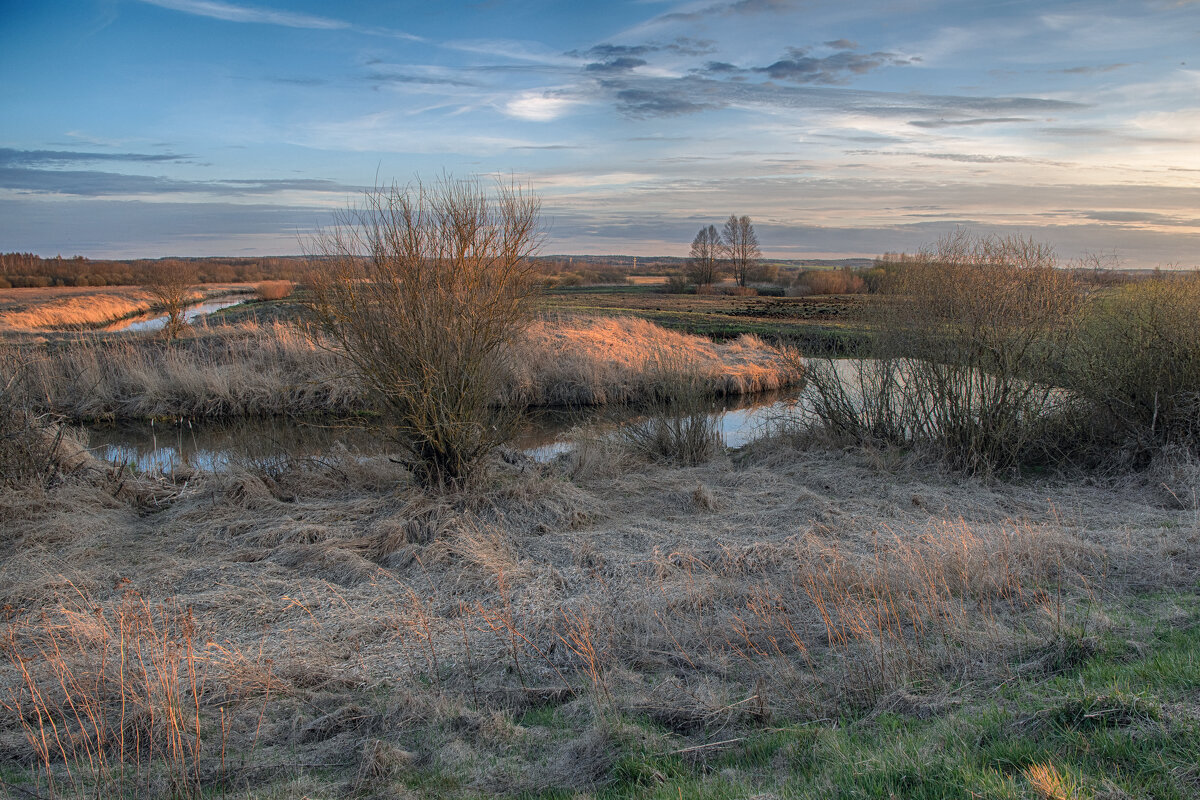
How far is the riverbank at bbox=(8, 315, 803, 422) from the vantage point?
18000 millimetres

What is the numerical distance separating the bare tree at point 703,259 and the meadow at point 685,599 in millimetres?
49614

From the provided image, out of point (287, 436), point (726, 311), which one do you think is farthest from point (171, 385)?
point (726, 311)

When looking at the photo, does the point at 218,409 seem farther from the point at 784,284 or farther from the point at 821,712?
the point at 784,284

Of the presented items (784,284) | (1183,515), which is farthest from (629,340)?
(784,284)

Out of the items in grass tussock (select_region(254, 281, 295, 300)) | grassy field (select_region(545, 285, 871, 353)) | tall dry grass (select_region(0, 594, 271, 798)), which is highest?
grass tussock (select_region(254, 281, 295, 300))

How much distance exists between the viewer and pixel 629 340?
23406mm

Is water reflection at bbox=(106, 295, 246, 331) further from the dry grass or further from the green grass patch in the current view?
the green grass patch

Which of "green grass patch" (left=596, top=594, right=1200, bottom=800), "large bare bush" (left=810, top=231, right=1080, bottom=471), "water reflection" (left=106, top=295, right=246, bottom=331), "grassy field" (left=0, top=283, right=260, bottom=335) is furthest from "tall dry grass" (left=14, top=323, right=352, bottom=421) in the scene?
"green grass patch" (left=596, top=594, right=1200, bottom=800)

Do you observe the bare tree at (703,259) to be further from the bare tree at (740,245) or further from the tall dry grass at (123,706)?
the tall dry grass at (123,706)

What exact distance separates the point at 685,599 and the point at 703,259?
57680 millimetres

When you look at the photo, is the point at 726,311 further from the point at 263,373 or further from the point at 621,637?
the point at 621,637

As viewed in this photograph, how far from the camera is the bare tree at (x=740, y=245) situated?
6184 centimetres

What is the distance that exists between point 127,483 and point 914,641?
9.19 metres

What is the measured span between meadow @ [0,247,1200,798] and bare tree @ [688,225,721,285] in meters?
49.6
